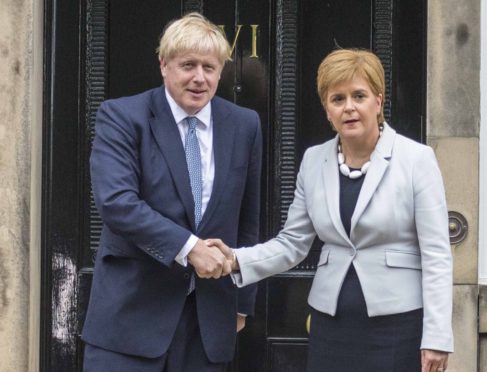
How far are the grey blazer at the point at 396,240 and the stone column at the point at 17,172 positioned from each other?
6.45 ft

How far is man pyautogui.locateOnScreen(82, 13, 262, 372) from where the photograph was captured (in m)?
4.27

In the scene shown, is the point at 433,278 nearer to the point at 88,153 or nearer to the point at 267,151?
the point at 267,151

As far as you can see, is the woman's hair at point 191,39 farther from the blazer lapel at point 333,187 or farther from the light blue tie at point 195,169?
the blazer lapel at point 333,187

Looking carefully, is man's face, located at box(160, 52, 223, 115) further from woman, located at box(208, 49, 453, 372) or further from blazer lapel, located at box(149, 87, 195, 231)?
woman, located at box(208, 49, 453, 372)

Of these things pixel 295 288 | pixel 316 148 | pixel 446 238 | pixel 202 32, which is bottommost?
pixel 295 288

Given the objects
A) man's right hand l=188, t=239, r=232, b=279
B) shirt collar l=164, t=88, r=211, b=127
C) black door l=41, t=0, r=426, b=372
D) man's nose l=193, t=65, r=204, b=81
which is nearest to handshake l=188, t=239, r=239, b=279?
man's right hand l=188, t=239, r=232, b=279

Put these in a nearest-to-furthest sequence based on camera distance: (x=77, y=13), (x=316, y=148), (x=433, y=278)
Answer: (x=433, y=278), (x=316, y=148), (x=77, y=13)

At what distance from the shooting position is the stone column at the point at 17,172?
575 centimetres

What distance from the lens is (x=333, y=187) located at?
434cm

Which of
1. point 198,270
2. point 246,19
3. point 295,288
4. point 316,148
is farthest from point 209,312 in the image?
point 246,19

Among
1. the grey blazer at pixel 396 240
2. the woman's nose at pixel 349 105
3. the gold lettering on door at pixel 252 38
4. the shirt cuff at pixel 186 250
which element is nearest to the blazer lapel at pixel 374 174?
the grey blazer at pixel 396 240

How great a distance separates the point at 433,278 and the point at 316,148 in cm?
71

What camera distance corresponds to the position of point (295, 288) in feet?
19.9

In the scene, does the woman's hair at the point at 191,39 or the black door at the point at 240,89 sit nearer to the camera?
the woman's hair at the point at 191,39
